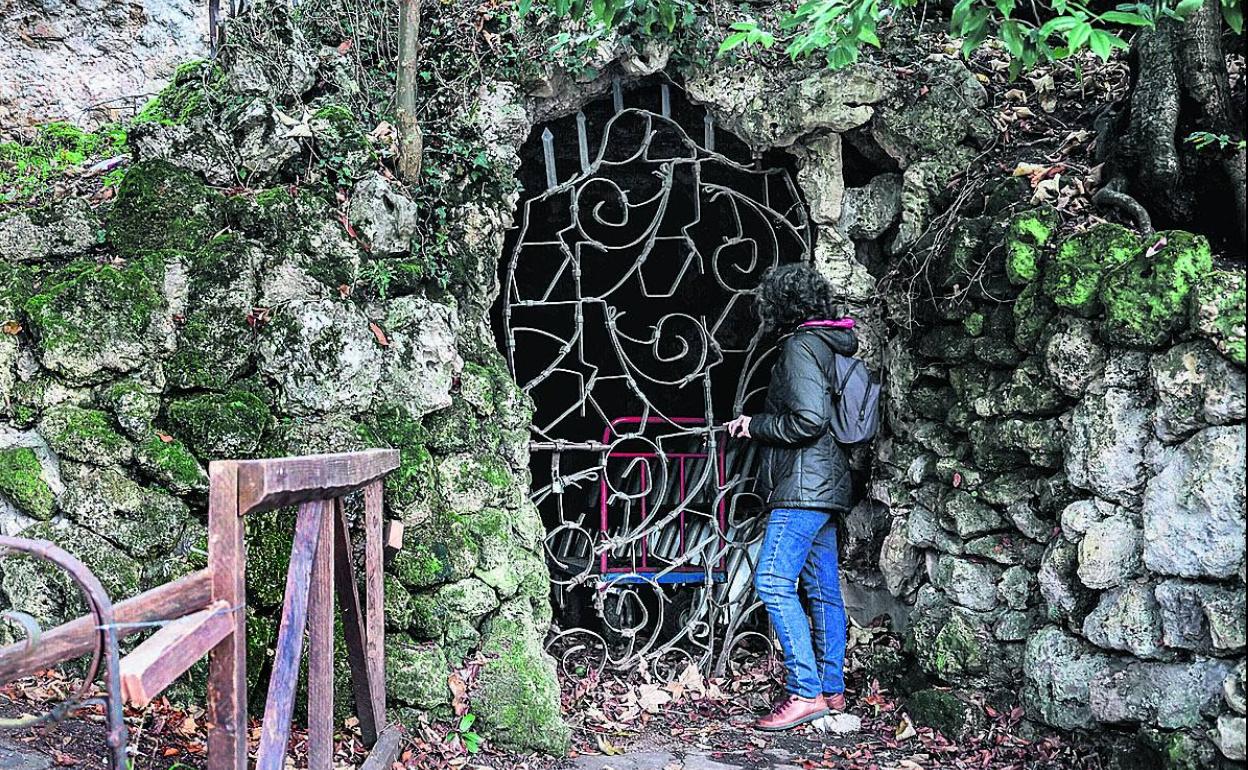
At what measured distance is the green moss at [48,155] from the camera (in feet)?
12.6

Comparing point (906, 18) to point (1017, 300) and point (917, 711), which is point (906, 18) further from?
point (917, 711)

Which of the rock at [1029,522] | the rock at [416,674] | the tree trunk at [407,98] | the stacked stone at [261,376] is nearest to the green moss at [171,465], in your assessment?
the stacked stone at [261,376]

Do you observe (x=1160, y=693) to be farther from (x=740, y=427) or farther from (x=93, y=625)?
(x=93, y=625)

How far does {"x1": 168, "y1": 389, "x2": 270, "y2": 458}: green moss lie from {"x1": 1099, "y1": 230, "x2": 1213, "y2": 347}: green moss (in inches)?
A: 119

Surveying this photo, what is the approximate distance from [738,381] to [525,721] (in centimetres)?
214

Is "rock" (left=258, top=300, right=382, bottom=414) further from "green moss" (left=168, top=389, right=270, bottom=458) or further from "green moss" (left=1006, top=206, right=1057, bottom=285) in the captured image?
"green moss" (left=1006, top=206, right=1057, bottom=285)

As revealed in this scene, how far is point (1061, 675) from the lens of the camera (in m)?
3.39

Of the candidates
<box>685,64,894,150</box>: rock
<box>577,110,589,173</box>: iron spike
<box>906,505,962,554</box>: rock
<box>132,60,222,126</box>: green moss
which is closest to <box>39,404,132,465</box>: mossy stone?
<box>132,60,222,126</box>: green moss

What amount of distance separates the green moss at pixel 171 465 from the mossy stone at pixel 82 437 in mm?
64

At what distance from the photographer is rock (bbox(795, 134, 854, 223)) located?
465 cm

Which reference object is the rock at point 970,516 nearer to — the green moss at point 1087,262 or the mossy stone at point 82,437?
the green moss at point 1087,262

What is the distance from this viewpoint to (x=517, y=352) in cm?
586

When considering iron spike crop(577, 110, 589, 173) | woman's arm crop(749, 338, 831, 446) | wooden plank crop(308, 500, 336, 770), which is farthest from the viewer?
iron spike crop(577, 110, 589, 173)

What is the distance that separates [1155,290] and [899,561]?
1.68m
